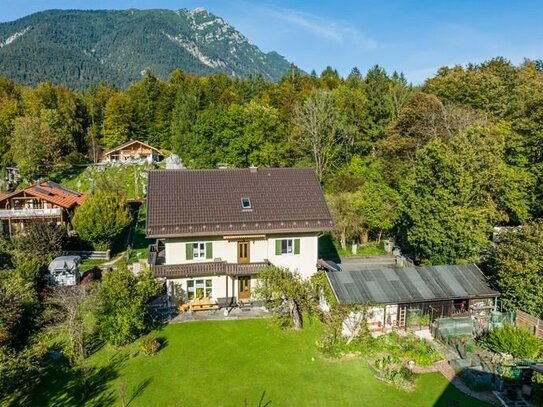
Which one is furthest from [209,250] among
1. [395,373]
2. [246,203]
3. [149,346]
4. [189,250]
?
[395,373]

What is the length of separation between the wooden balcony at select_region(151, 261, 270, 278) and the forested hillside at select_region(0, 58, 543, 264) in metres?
13.6

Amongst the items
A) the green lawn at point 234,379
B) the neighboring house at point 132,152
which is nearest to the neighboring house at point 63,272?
the green lawn at point 234,379

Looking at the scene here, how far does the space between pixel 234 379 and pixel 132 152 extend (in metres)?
67.0

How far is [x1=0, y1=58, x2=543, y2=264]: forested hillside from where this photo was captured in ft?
108

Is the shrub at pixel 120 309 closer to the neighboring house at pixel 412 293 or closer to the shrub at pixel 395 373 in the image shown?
the neighboring house at pixel 412 293

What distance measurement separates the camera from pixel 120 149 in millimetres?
79750

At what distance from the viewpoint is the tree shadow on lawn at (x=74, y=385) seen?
19141mm

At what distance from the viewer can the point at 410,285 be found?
26750 mm

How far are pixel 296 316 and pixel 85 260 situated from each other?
75.8ft

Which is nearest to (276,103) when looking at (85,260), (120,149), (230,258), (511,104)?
(120,149)

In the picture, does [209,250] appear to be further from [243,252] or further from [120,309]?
[120,309]

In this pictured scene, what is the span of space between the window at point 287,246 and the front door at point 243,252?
209cm

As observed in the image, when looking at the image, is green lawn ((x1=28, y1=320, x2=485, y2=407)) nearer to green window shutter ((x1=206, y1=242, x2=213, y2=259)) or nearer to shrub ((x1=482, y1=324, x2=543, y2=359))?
shrub ((x1=482, y1=324, x2=543, y2=359))

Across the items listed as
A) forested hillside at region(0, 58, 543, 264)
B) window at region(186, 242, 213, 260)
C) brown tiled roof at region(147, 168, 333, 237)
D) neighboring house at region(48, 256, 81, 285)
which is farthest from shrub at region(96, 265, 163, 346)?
forested hillside at region(0, 58, 543, 264)
